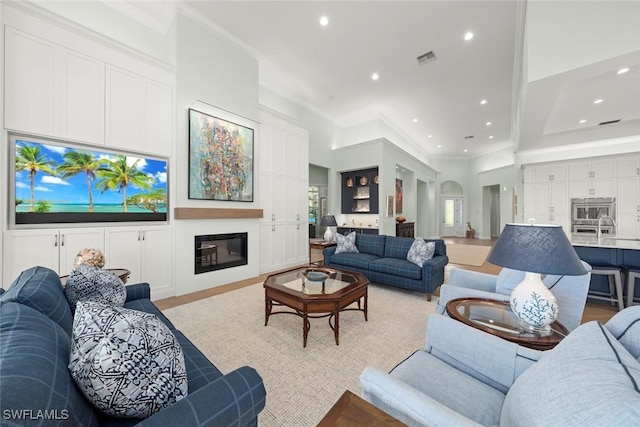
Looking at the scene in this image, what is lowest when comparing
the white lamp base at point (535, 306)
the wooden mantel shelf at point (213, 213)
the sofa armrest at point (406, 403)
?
the sofa armrest at point (406, 403)

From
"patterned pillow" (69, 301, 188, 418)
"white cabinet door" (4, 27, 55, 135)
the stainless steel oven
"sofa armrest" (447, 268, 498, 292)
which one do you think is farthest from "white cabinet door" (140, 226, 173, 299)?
the stainless steel oven

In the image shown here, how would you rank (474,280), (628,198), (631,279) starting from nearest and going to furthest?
(474,280), (631,279), (628,198)

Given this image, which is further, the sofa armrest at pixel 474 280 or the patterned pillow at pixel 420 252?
the patterned pillow at pixel 420 252

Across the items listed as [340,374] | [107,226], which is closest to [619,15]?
[340,374]

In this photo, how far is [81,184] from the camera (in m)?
2.91

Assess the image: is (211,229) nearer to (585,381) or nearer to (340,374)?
(340,374)

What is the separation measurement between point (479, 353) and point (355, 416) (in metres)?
0.80

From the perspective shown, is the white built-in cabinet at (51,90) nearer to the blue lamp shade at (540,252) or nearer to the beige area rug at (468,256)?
the blue lamp shade at (540,252)

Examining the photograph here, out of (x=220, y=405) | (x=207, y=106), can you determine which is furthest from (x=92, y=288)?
(x=207, y=106)

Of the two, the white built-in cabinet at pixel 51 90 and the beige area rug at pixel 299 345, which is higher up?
the white built-in cabinet at pixel 51 90

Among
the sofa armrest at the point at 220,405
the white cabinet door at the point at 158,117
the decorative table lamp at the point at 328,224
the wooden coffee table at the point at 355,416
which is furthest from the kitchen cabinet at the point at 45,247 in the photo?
the decorative table lamp at the point at 328,224

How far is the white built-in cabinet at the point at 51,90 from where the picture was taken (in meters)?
2.47

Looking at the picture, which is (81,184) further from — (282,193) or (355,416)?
(355,416)

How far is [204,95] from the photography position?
3.91 m
